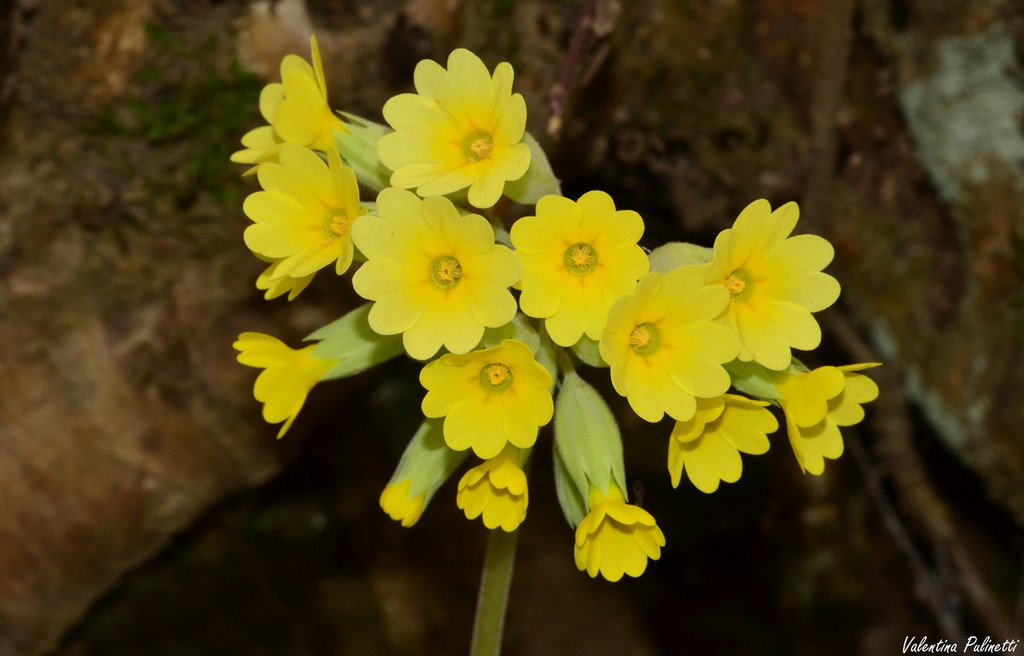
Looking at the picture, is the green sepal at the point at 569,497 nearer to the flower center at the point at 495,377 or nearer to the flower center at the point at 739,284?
the flower center at the point at 495,377

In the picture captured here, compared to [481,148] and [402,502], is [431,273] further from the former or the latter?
[402,502]

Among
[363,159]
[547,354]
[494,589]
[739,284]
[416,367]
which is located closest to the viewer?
[739,284]

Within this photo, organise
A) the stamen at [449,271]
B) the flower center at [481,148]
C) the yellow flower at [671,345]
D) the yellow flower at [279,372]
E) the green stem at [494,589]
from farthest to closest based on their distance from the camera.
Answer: the green stem at [494,589] → the yellow flower at [279,372] → the flower center at [481,148] → the stamen at [449,271] → the yellow flower at [671,345]

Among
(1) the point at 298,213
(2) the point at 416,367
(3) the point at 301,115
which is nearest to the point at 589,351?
(1) the point at 298,213

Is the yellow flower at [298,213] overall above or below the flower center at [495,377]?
above

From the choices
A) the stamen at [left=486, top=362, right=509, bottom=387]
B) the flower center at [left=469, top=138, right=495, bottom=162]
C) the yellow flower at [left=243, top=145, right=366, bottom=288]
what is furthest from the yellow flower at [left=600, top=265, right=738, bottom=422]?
the yellow flower at [left=243, top=145, right=366, bottom=288]

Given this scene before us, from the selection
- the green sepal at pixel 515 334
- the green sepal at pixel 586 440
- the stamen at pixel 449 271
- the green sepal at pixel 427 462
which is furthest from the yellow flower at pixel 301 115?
the green sepal at pixel 586 440
